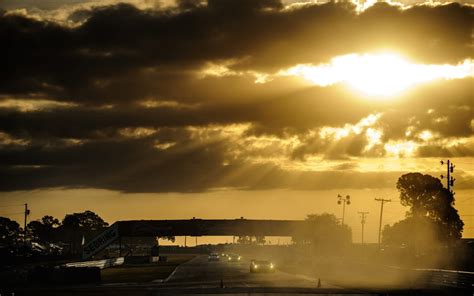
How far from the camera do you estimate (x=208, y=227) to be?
15525 centimetres

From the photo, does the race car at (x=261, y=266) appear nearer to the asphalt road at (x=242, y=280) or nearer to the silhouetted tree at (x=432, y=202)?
the asphalt road at (x=242, y=280)

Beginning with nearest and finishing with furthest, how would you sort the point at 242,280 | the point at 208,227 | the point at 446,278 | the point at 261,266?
the point at 446,278, the point at 242,280, the point at 261,266, the point at 208,227

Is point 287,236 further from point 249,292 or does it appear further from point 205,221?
point 249,292

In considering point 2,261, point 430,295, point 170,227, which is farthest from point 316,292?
point 170,227

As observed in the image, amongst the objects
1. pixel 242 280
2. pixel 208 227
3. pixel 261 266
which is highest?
pixel 208 227

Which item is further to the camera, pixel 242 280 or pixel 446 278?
pixel 242 280

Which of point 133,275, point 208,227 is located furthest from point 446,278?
point 208,227

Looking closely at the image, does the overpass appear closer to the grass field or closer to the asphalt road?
the grass field

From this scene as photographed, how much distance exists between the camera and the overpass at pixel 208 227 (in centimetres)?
14912

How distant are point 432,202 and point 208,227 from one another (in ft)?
148

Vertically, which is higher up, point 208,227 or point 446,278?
point 208,227

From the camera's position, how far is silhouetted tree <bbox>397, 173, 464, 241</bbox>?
503 feet

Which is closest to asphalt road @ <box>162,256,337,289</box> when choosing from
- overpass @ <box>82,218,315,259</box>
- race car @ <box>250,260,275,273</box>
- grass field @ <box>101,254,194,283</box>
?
race car @ <box>250,260,275,273</box>

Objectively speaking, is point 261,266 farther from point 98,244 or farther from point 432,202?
point 432,202
